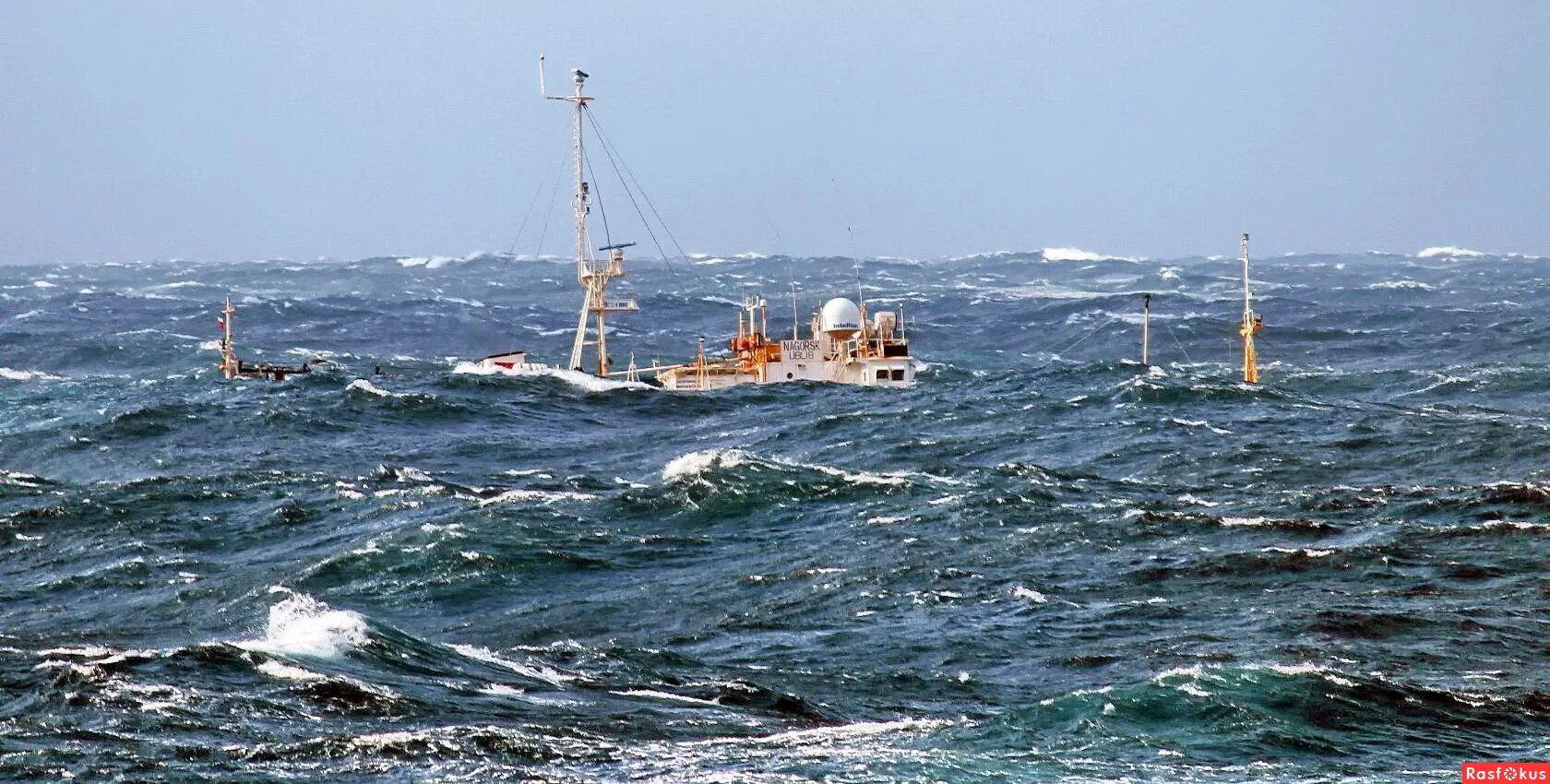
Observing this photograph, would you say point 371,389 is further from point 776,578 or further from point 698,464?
point 776,578

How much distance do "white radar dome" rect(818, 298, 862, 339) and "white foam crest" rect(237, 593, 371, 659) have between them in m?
45.0

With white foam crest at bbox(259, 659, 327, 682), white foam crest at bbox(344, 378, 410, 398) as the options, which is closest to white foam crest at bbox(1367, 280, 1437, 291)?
white foam crest at bbox(344, 378, 410, 398)

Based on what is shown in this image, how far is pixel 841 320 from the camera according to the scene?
72.8m

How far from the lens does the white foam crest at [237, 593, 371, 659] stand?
24.9m

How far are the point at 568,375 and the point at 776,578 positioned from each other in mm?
40293

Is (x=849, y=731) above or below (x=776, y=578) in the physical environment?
above

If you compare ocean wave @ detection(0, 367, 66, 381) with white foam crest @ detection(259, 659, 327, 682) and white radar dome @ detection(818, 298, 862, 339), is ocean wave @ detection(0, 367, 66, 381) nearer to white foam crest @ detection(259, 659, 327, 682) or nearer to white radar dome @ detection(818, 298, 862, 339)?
white radar dome @ detection(818, 298, 862, 339)

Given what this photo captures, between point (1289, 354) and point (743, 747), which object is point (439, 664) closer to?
point (743, 747)

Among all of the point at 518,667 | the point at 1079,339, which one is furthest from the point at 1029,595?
the point at 1079,339

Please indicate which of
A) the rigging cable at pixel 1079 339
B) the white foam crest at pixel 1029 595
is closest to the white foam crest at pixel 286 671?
the white foam crest at pixel 1029 595

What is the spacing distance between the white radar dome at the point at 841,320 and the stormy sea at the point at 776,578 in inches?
152

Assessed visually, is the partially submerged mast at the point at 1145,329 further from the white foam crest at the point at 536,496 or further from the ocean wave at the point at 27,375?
the ocean wave at the point at 27,375

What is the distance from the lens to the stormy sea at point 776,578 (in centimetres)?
2108

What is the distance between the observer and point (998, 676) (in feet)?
83.9
